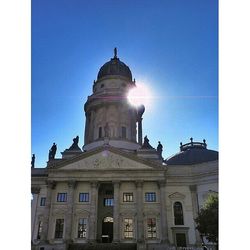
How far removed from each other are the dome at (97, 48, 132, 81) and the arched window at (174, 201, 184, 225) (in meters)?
23.9

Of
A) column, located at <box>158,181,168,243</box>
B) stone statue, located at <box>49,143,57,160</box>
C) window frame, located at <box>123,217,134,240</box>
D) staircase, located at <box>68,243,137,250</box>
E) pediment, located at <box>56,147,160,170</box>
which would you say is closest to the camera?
staircase, located at <box>68,243,137,250</box>

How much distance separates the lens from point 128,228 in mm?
33062

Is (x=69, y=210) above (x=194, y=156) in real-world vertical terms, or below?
below

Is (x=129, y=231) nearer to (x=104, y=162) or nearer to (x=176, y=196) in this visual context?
(x=176, y=196)

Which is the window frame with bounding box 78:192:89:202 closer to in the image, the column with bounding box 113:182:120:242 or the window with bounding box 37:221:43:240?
the column with bounding box 113:182:120:242

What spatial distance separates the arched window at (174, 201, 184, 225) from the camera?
111 ft

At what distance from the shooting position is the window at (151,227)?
32503mm

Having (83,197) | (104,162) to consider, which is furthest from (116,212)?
(104,162)

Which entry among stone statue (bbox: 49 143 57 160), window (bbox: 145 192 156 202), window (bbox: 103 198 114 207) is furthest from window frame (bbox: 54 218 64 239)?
window (bbox: 145 192 156 202)

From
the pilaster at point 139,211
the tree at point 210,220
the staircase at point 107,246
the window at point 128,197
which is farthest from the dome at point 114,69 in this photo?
the tree at point 210,220

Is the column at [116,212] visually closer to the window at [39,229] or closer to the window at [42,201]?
the window at [39,229]

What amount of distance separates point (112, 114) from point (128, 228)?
61.5 ft

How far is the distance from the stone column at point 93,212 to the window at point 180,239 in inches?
379

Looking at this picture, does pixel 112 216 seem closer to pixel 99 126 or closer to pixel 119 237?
pixel 119 237
